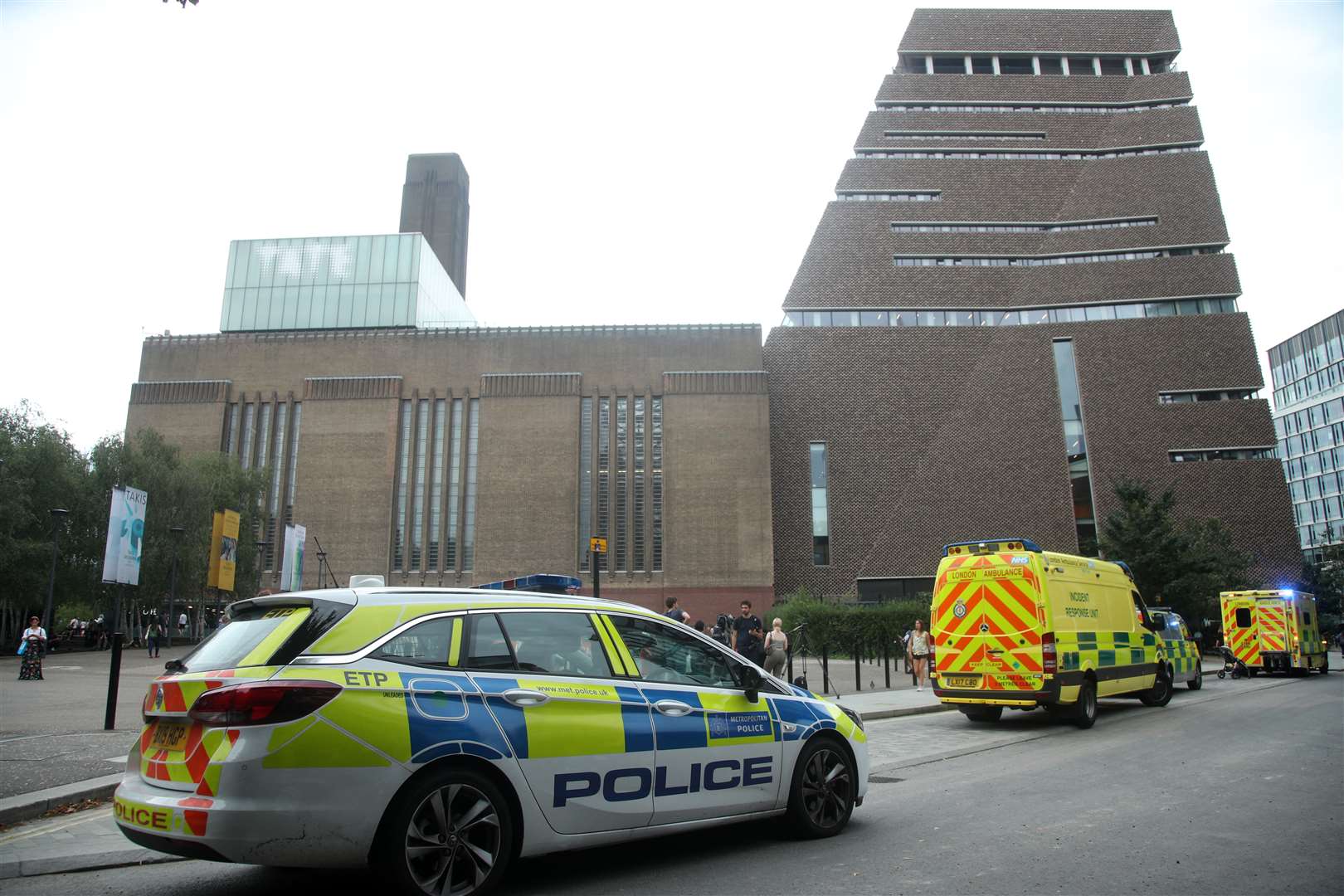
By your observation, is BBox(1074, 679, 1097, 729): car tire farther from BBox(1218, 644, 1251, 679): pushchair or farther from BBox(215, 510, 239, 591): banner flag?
BBox(215, 510, 239, 591): banner flag

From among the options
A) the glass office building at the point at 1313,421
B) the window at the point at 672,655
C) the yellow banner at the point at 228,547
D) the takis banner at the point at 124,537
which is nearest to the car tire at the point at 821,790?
the window at the point at 672,655

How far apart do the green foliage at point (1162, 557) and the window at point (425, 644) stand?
38.1m

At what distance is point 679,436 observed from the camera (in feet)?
168

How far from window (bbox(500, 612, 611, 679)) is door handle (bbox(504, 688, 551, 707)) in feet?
0.49

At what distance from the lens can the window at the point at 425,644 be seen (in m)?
4.16

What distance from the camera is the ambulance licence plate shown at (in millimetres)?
3945

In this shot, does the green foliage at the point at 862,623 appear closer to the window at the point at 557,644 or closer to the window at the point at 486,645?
the window at the point at 557,644

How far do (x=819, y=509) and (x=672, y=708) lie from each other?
46637mm

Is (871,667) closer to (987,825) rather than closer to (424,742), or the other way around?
(987,825)

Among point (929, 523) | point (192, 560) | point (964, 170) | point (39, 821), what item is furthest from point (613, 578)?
point (39, 821)

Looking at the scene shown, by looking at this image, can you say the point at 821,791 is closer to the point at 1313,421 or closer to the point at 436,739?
the point at 436,739

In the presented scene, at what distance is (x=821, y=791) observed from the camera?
560 cm

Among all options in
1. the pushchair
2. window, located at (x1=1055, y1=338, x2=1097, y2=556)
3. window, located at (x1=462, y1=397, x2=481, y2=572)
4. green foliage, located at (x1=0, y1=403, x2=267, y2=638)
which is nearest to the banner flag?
green foliage, located at (x1=0, y1=403, x2=267, y2=638)

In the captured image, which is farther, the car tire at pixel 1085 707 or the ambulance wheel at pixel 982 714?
the ambulance wheel at pixel 982 714
